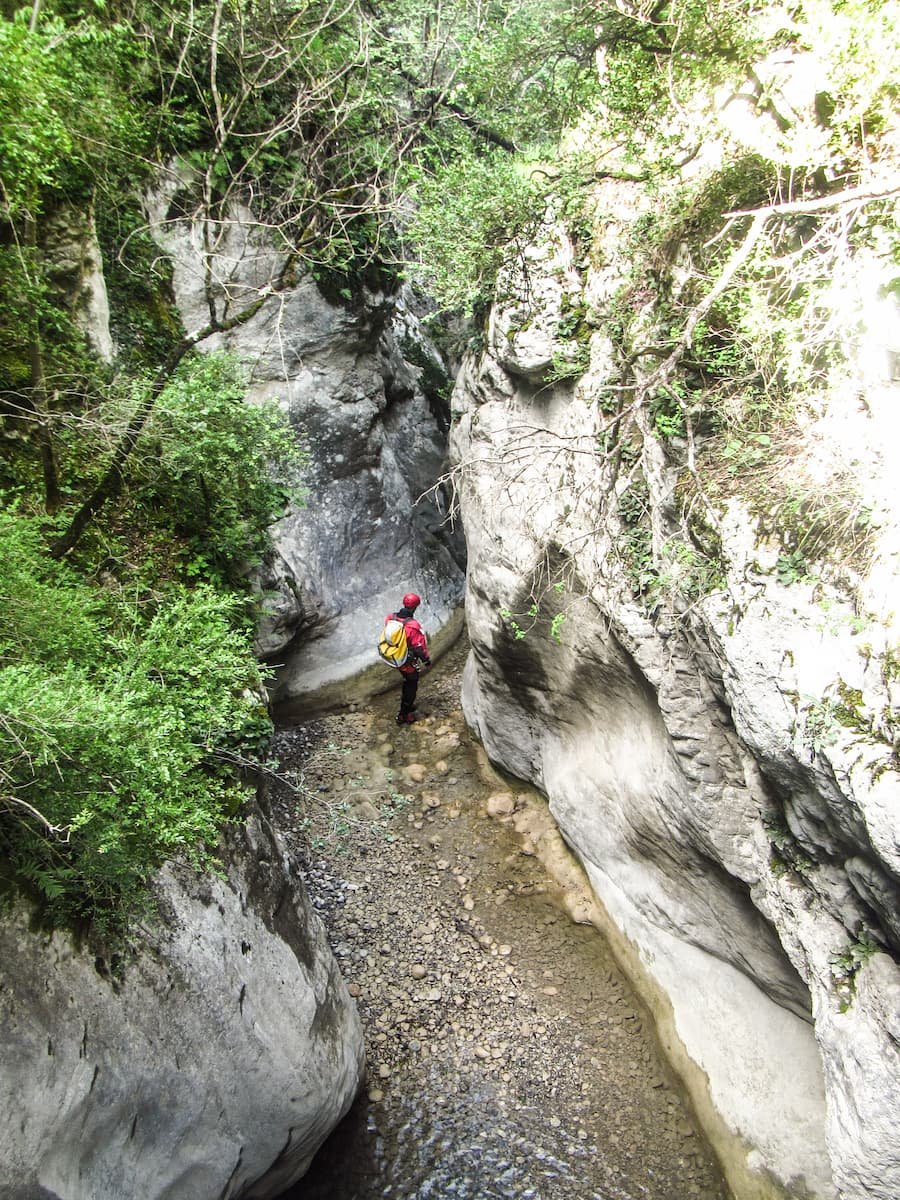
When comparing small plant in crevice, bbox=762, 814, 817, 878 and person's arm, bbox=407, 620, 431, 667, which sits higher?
small plant in crevice, bbox=762, 814, 817, 878

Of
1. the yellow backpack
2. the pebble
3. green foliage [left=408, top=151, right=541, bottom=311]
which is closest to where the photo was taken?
green foliage [left=408, top=151, right=541, bottom=311]

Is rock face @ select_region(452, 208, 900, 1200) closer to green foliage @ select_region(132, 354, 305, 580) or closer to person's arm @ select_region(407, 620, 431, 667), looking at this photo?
person's arm @ select_region(407, 620, 431, 667)

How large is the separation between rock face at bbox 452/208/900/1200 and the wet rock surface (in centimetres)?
55

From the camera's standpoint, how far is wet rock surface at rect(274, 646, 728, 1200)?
5.20m

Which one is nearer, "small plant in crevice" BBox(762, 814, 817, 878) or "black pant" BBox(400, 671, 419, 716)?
"small plant in crevice" BBox(762, 814, 817, 878)

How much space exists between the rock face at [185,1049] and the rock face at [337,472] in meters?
4.23

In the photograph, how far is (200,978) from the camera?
13.4 feet

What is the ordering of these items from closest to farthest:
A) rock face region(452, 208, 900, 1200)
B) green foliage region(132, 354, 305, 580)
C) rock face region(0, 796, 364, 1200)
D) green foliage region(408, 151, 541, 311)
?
1. rock face region(0, 796, 364, 1200)
2. rock face region(452, 208, 900, 1200)
3. green foliage region(132, 354, 305, 580)
4. green foliage region(408, 151, 541, 311)

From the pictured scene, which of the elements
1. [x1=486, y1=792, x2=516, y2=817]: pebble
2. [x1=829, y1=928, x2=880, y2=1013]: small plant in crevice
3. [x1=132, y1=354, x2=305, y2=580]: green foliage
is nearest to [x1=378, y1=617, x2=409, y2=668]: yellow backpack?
[x1=486, y1=792, x2=516, y2=817]: pebble

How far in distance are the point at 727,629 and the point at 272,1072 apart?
4.28 metres

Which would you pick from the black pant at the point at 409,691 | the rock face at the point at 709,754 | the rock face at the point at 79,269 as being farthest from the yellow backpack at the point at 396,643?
the rock face at the point at 79,269

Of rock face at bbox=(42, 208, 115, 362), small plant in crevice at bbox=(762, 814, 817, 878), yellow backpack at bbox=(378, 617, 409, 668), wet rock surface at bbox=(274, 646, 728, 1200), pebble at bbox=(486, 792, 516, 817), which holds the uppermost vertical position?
rock face at bbox=(42, 208, 115, 362)

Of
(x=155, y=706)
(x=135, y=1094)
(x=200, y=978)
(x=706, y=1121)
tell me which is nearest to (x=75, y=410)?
(x=155, y=706)

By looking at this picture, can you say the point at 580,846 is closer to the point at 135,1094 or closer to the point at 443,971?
the point at 443,971
